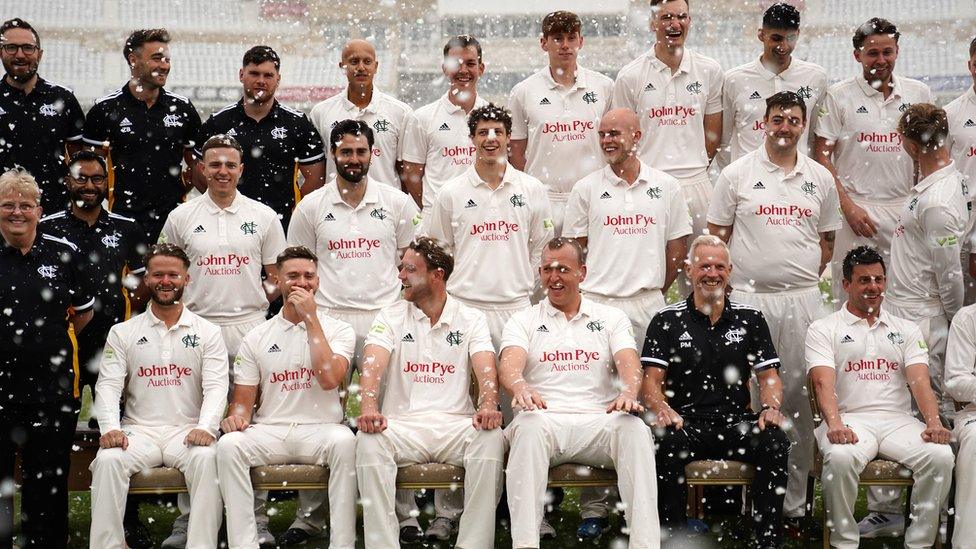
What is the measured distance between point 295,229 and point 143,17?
20.4 meters

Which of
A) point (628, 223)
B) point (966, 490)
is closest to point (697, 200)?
point (628, 223)

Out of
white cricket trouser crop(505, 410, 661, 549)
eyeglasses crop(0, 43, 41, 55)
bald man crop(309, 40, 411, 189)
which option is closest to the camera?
white cricket trouser crop(505, 410, 661, 549)

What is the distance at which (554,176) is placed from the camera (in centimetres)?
776

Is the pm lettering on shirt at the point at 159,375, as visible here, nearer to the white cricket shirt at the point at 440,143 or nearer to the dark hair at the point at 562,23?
the white cricket shirt at the point at 440,143

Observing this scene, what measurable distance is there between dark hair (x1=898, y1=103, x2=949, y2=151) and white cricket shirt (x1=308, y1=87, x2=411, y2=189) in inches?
124

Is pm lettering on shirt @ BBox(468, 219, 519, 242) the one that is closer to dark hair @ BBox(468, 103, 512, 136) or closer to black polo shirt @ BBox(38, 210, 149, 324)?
dark hair @ BBox(468, 103, 512, 136)

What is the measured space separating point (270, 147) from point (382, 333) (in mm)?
1670

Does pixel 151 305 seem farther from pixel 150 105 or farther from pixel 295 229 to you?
pixel 150 105

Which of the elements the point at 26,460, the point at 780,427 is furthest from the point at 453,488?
the point at 26,460

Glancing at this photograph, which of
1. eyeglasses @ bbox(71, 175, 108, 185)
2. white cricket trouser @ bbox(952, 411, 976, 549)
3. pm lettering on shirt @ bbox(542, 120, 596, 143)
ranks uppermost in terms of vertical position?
pm lettering on shirt @ bbox(542, 120, 596, 143)

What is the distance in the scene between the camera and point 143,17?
25844mm

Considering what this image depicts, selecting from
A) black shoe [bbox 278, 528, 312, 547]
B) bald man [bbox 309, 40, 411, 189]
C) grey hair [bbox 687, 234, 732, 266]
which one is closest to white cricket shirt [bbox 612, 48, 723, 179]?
grey hair [bbox 687, 234, 732, 266]

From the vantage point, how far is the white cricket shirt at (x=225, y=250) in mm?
7012

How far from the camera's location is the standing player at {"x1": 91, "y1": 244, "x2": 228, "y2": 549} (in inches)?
241
